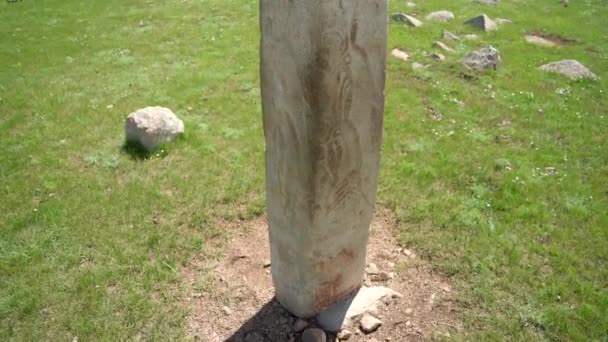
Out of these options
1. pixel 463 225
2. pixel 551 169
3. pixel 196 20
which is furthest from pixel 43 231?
pixel 196 20

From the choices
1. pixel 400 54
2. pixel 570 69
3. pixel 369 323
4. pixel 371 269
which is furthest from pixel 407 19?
pixel 369 323

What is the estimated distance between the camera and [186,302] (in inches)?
224

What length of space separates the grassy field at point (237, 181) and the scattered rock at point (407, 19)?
37.7 inches

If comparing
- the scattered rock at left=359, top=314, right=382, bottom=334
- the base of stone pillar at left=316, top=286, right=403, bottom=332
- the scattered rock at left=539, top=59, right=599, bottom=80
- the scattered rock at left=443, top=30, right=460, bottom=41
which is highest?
Answer: the scattered rock at left=443, top=30, right=460, bottom=41

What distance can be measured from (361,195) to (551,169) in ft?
16.6

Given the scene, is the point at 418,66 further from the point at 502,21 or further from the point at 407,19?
the point at 502,21

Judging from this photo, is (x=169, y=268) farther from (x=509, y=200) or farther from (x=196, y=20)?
(x=196, y=20)

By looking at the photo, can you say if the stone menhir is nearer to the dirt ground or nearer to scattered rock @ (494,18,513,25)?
the dirt ground

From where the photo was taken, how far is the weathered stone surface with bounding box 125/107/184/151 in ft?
28.2

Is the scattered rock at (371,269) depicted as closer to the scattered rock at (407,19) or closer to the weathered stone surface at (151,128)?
the weathered stone surface at (151,128)

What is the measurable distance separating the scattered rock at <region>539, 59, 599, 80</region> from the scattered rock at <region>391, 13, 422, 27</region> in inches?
179

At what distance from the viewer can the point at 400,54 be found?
13039 mm

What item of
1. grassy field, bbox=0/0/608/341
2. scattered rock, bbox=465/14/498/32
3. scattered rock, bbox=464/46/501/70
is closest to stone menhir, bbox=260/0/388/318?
grassy field, bbox=0/0/608/341

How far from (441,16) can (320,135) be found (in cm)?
1368
